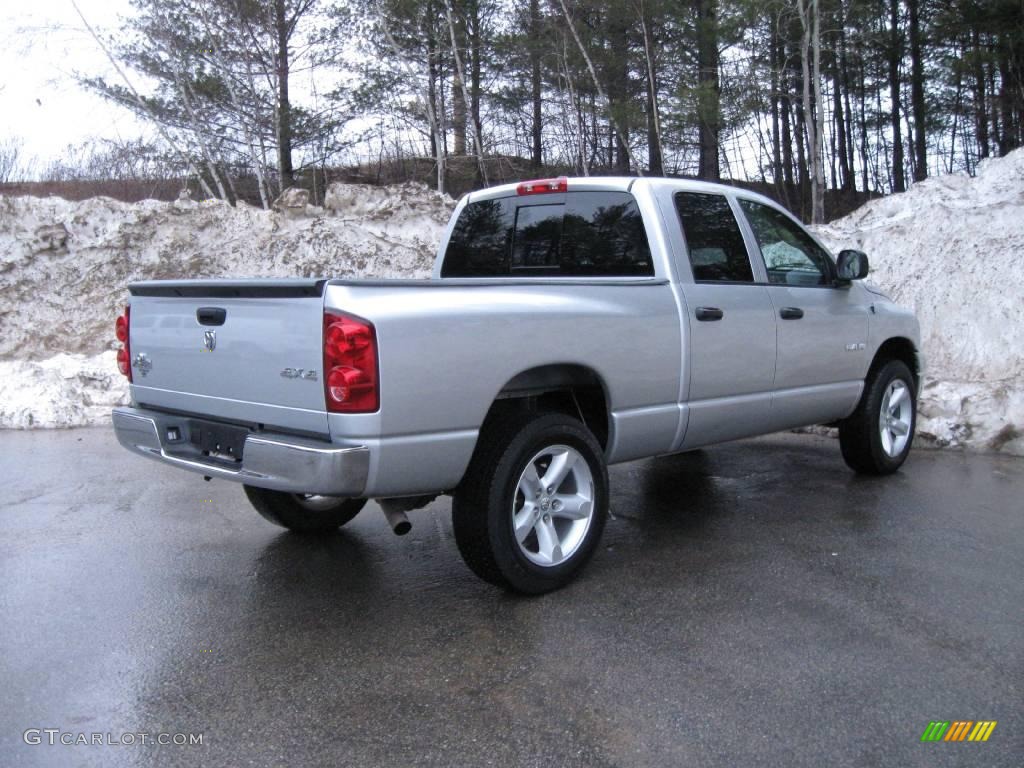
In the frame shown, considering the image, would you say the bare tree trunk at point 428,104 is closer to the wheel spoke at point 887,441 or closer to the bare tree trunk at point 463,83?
the bare tree trunk at point 463,83

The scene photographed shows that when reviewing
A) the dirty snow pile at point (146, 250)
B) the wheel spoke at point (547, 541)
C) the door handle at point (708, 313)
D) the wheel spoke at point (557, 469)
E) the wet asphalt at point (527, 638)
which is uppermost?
the dirty snow pile at point (146, 250)

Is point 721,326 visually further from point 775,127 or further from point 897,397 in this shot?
point 775,127

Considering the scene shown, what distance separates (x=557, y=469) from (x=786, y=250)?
2.56m

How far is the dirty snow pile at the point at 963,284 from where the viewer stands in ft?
26.1

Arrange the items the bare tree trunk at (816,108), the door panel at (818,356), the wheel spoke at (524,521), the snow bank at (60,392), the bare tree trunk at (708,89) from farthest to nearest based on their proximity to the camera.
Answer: the bare tree trunk at (708,89) → the bare tree trunk at (816,108) → the snow bank at (60,392) → the door panel at (818,356) → the wheel spoke at (524,521)

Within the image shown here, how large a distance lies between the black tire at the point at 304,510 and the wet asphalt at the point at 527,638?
0.36 ft

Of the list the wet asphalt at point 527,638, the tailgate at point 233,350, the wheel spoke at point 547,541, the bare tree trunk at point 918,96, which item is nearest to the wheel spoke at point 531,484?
the wheel spoke at point 547,541

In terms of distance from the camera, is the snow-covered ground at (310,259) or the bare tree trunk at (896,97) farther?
the bare tree trunk at (896,97)

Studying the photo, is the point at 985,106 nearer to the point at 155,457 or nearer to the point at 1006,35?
the point at 1006,35

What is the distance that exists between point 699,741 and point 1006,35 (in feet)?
51.6

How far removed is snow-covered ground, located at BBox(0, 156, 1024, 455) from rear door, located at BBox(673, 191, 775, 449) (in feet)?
12.0

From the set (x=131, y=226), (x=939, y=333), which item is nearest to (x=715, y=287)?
(x=939, y=333)

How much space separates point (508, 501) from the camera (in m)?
4.04

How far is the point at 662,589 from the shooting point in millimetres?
4387
